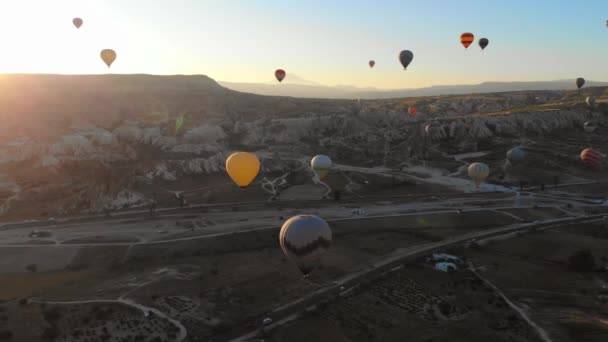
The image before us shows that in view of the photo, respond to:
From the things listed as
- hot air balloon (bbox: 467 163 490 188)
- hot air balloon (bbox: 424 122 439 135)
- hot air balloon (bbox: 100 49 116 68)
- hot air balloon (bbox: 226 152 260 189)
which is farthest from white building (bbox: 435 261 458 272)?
hot air balloon (bbox: 424 122 439 135)

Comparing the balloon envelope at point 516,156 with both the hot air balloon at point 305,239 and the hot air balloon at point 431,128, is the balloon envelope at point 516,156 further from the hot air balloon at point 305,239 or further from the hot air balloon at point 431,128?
the hot air balloon at point 305,239

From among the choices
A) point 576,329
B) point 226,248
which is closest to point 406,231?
point 226,248

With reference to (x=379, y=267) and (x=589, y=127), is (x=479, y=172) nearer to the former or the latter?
(x=379, y=267)

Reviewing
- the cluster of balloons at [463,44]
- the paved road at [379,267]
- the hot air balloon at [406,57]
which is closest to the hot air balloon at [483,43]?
the cluster of balloons at [463,44]

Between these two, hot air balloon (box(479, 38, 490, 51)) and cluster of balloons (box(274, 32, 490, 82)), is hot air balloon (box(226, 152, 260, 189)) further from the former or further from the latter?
hot air balloon (box(479, 38, 490, 51))

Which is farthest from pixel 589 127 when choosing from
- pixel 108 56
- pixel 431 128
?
pixel 108 56

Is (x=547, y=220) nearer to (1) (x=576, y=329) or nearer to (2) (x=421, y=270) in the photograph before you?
(2) (x=421, y=270)
